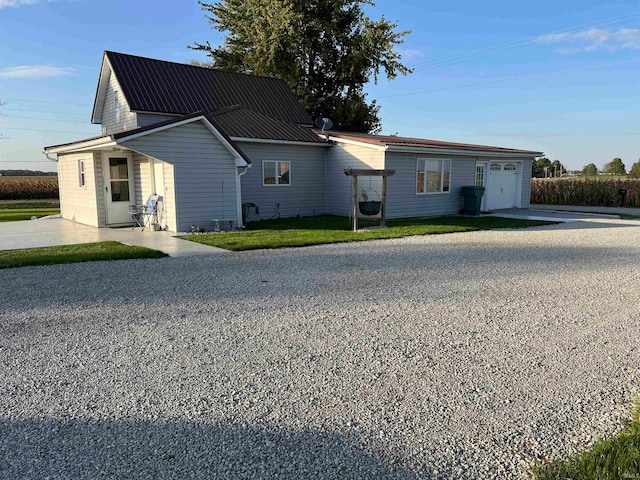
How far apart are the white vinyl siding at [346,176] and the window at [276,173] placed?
5.85 ft

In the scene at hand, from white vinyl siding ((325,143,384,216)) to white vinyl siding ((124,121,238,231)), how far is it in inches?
194

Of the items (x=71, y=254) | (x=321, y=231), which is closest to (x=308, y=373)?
(x=71, y=254)

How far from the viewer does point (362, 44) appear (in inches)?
1135

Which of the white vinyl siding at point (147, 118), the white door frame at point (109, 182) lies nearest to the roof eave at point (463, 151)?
the white door frame at point (109, 182)

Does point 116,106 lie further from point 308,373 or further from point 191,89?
point 308,373

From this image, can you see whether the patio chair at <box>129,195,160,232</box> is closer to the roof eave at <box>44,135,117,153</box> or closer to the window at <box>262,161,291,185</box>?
the roof eave at <box>44,135,117,153</box>

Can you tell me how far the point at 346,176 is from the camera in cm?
1722

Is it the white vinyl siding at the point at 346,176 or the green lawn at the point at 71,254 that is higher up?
the white vinyl siding at the point at 346,176

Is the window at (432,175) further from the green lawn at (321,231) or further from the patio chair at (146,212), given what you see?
the patio chair at (146,212)

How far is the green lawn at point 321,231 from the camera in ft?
35.8

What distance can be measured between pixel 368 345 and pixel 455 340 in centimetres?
85

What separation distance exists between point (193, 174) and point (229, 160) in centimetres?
115

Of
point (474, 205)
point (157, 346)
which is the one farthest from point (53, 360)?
point (474, 205)

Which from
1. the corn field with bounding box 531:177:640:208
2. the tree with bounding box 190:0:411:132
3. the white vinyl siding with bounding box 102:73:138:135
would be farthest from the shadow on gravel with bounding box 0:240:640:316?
the tree with bounding box 190:0:411:132
